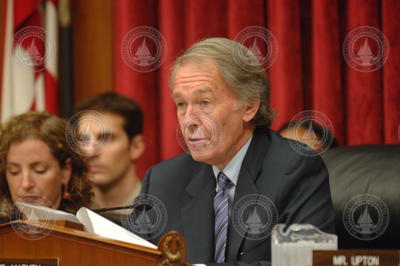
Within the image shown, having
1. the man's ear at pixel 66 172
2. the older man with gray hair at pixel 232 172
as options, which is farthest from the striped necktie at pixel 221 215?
the man's ear at pixel 66 172

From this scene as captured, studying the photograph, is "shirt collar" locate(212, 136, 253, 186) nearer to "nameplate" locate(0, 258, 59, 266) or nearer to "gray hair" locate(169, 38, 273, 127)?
"gray hair" locate(169, 38, 273, 127)

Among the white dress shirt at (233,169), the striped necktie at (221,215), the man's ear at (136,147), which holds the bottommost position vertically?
the striped necktie at (221,215)

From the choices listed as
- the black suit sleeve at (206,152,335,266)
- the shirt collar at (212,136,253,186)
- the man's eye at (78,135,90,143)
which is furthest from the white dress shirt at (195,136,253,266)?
the man's eye at (78,135,90,143)

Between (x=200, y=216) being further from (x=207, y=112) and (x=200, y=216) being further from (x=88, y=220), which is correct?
(x=88, y=220)

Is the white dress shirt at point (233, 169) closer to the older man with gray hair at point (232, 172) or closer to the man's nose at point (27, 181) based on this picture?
the older man with gray hair at point (232, 172)

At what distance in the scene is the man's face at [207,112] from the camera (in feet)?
5.91

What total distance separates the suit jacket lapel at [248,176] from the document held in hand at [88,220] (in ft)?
1.26

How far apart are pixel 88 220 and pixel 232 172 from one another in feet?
1.75

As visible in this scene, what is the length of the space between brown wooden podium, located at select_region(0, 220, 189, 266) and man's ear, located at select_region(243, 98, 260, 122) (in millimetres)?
747

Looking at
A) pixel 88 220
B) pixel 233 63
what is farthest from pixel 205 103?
pixel 88 220

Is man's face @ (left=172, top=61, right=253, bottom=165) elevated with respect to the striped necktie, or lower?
elevated

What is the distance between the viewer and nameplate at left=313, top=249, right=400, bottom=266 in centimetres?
122

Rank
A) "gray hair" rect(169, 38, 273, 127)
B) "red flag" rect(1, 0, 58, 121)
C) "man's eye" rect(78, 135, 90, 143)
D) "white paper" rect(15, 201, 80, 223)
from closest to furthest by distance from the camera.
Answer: "white paper" rect(15, 201, 80, 223) < "gray hair" rect(169, 38, 273, 127) < "man's eye" rect(78, 135, 90, 143) < "red flag" rect(1, 0, 58, 121)

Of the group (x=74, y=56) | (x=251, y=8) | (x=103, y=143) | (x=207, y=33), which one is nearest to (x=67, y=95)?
(x=74, y=56)
